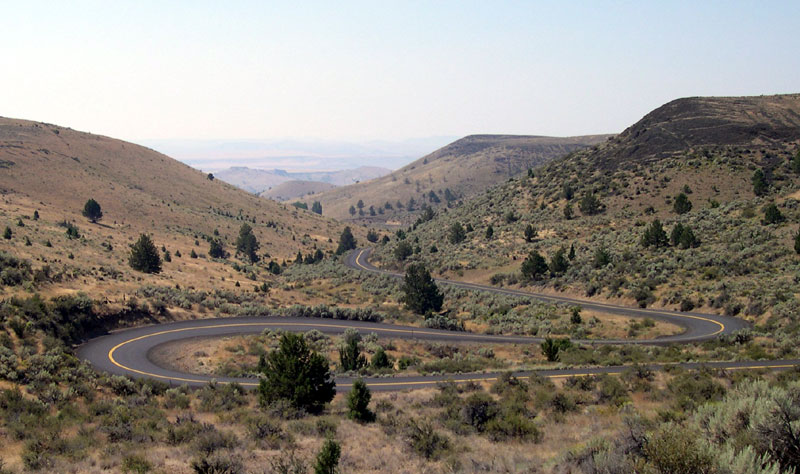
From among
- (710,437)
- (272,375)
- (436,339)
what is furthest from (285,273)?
Result: (710,437)

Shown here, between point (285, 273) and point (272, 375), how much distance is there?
201ft

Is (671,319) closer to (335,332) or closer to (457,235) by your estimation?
(335,332)

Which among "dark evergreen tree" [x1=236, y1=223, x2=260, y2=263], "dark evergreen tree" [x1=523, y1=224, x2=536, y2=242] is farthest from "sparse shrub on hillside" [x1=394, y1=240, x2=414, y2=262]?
"dark evergreen tree" [x1=236, y1=223, x2=260, y2=263]

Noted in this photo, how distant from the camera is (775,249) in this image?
144ft

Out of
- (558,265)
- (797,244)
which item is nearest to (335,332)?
(558,265)

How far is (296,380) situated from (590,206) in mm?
67931

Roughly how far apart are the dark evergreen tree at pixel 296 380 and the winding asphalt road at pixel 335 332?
3311 mm

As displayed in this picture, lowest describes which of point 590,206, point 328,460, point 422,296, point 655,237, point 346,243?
point 346,243

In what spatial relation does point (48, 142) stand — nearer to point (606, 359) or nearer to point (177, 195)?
point (177, 195)

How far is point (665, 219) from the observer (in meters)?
65.8

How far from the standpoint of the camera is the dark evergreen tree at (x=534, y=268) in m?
55.7

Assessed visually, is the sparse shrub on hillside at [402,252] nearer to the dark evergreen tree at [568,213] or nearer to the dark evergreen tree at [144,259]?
the dark evergreen tree at [568,213]

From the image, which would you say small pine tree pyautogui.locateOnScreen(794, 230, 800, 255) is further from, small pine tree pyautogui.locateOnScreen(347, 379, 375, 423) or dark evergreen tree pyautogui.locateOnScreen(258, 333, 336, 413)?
dark evergreen tree pyautogui.locateOnScreen(258, 333, 336, 413)

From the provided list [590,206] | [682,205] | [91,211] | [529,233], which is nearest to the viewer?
[682,205]
